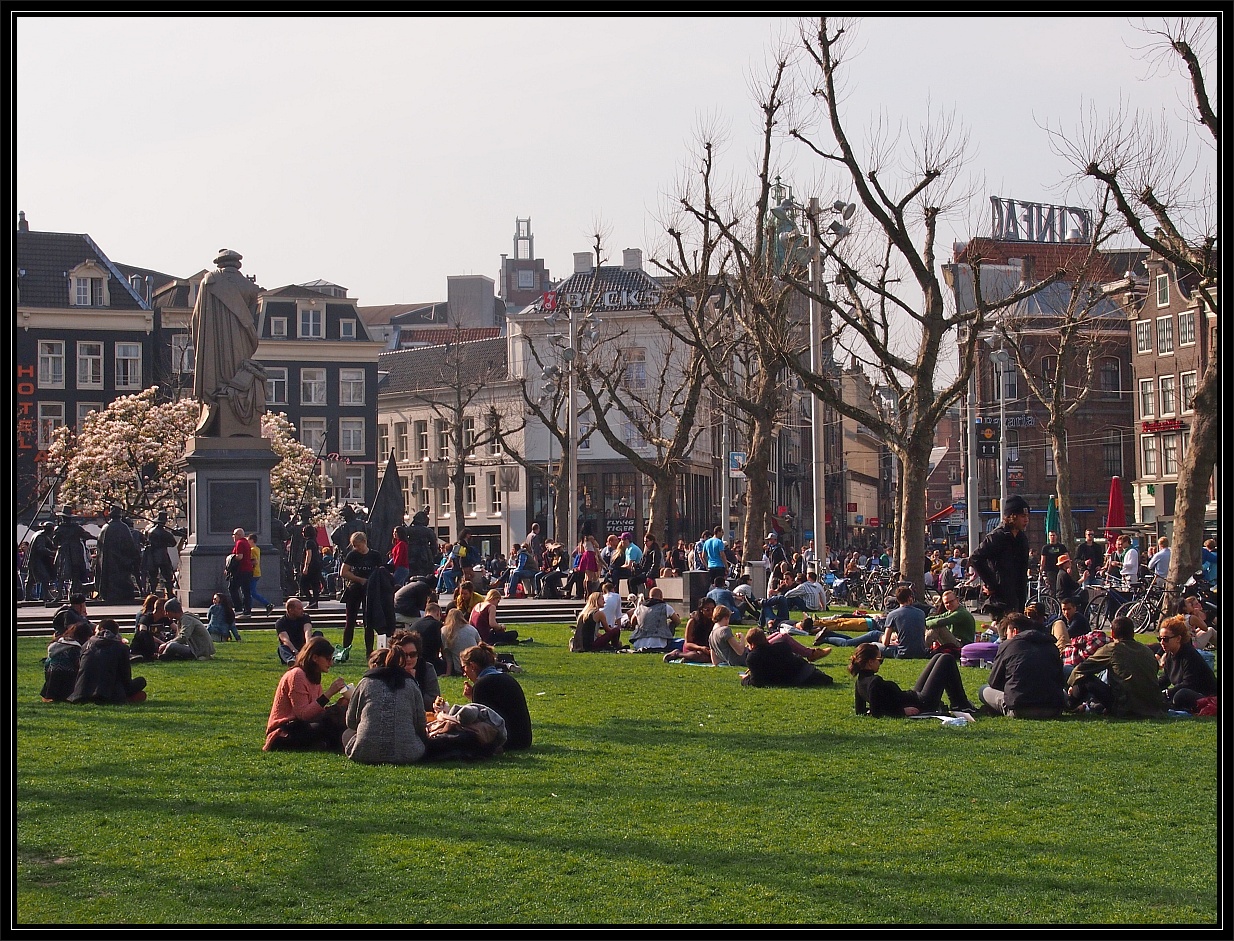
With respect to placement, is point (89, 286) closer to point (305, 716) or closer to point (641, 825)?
point (305, 716)

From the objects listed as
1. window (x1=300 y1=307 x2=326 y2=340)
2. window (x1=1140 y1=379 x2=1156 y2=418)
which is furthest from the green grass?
window (x1=300 y1=307 x2=326 y2=340)

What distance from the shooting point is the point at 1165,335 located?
70.1 m

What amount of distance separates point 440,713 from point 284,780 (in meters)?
1.76

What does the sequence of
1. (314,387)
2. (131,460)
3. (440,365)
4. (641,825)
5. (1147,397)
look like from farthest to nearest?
(440,365), (314,387), (1147,397), (131,460), (641,825)

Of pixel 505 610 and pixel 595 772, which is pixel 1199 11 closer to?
pixel 595 772

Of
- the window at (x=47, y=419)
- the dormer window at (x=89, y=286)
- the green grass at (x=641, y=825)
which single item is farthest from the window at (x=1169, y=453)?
the green grass at (x=641, y=825)

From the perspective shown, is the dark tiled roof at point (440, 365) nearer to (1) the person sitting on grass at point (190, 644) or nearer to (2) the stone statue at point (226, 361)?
(2) the stone statue at point (226, 361)

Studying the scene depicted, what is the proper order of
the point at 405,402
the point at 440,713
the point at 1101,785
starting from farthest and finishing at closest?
1. the point at 405,402
2. the point at 440,713
3. the point at 1101,785

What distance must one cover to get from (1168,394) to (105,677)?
62.7m

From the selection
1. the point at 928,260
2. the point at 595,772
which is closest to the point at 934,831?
the point at 595,772

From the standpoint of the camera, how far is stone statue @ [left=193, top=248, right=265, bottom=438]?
2836 centimetres

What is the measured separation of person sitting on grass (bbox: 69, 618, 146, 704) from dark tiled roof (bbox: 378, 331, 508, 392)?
6242 cm

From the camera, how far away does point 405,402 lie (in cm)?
8525

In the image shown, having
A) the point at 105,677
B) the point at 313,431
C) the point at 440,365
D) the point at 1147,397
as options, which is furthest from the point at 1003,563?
the point at 440,365
